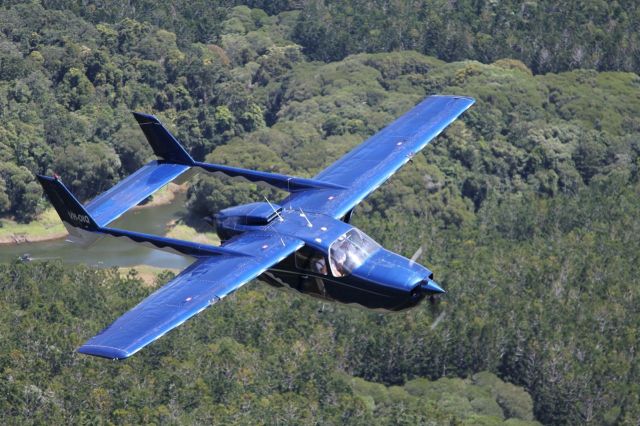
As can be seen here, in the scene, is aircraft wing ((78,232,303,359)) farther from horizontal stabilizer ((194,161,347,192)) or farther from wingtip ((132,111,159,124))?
wingtip ((132,111,159,124))

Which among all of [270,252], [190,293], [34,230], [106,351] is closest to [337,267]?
[270,252]

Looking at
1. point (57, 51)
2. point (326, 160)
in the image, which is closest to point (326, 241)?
point (326, 160)

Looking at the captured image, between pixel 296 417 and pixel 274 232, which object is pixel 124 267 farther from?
pixel 274 232

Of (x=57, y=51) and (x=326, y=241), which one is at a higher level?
(x=326, y=241)

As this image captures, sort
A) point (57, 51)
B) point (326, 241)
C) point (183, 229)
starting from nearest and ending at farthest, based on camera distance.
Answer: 1. point (326, 241)
2. point (183, 229)
3. point (57, 51)

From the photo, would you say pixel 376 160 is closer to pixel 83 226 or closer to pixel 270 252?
pixel 270 252

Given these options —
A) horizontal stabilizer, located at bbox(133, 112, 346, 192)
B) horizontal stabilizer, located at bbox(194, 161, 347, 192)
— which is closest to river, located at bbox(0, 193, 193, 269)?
horizontal stabilizer, located at bbox(133, 112, 346, 192)
